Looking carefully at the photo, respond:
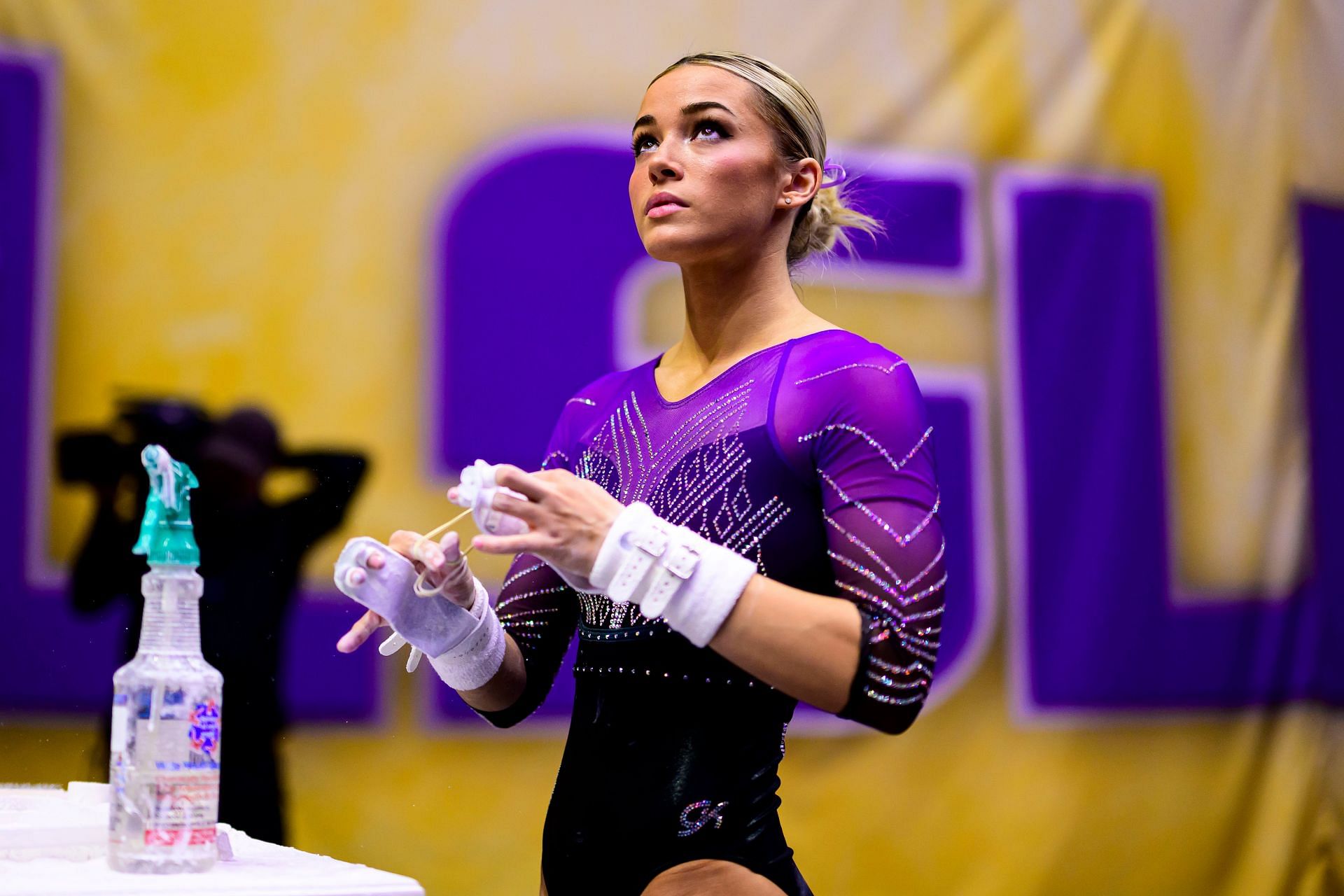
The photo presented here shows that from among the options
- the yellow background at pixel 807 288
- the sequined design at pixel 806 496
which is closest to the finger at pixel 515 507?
the sequined design at pixel 806 496

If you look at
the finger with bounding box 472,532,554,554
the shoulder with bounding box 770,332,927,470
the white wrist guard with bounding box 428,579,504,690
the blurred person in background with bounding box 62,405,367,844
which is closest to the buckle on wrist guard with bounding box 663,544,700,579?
the finger with bounding box 472,532,554,554

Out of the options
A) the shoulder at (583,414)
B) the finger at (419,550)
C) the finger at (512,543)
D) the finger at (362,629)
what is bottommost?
the finger at (362,629)

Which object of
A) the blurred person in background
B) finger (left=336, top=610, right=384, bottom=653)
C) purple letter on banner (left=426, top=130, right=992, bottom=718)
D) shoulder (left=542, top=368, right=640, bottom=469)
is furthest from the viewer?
purple letter on banner (left=426, top=130, right=992, bottom=718)

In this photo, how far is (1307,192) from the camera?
3408 mm

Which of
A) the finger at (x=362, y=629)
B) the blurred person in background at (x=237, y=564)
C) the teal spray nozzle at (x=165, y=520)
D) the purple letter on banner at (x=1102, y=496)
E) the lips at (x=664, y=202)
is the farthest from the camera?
the purple letter on banner at (x=1102, y=496)

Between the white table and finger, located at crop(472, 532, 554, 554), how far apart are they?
282mm

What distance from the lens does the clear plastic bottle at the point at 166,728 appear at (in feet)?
3.53

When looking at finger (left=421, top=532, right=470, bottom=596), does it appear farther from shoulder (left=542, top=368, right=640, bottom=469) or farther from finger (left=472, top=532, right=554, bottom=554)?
shoulder (left=542, top=368, right=640, bottom=469)

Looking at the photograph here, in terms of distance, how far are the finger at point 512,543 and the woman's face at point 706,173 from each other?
451mm

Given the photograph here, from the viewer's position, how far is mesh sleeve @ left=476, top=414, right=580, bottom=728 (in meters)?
1.60

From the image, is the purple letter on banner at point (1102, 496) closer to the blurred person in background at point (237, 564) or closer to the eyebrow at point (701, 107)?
the blurred person in background at point (237, 564)

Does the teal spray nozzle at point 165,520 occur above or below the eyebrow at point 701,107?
below

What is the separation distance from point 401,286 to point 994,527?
4.82 ft

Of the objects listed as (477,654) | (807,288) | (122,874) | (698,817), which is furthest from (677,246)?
(807,288)
